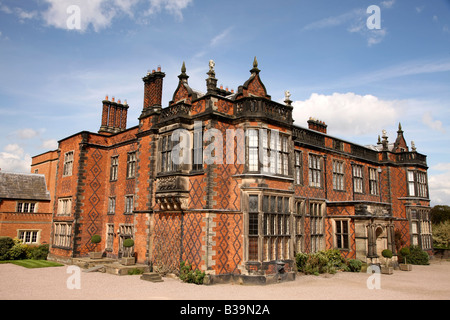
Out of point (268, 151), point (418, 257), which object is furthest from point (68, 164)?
point (418, 257)

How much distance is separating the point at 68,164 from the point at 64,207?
132 inches

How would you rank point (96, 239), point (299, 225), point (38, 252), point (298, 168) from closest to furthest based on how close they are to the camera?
point (299, 225)
point (298, 168)
point (96, 239)
point (38, 252)

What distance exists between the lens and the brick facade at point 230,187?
16781 mm

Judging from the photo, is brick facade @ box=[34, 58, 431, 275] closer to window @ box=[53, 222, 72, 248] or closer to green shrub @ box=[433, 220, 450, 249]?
window @ box=[53, 222, 72, 248]

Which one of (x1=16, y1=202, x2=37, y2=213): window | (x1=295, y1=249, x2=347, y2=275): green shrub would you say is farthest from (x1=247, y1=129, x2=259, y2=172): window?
(x1=16, y1=202, x2=37, y2=213): window

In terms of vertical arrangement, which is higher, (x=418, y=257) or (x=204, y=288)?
(x=418, y=257)

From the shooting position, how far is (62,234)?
25.4 metres

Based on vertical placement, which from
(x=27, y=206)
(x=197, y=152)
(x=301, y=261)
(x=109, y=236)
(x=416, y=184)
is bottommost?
(x=301, y=261)

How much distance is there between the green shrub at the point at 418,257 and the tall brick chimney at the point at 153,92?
21523mm

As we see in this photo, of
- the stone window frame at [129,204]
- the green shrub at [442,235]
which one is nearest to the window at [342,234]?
the stone window frame at [129,204]

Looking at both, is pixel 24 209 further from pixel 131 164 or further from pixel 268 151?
pixel 268 151

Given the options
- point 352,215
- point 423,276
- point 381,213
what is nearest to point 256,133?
point 352,215

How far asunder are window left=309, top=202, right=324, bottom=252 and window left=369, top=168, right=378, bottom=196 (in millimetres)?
6879
